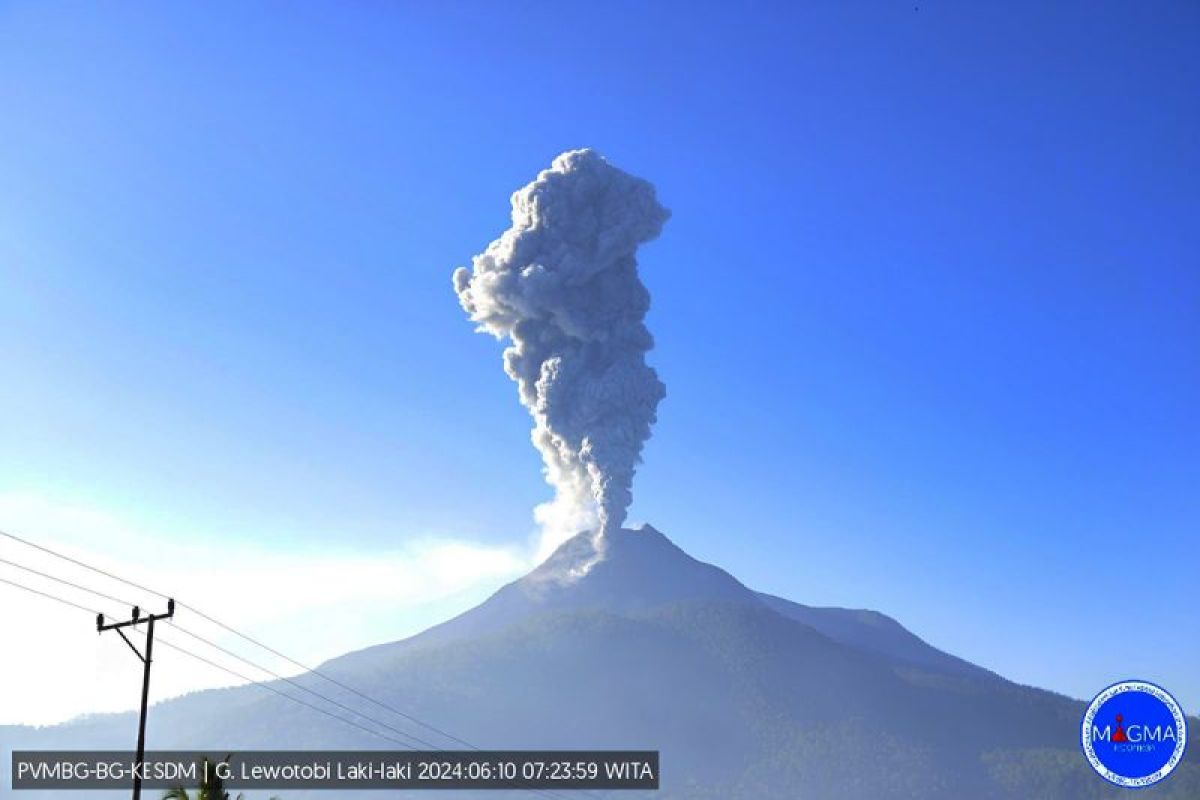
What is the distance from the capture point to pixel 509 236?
192625 mm

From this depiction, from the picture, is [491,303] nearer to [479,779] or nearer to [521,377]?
[521,377]

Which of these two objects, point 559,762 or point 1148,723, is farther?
point 559,762

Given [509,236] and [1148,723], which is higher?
[509,236]

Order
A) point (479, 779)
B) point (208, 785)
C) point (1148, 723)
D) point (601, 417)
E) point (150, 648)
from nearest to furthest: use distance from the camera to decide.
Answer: point (208, 785), point (150, 648), point (1148, 723), point (601, 417), point (479, 779)

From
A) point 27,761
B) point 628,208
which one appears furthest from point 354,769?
point 27,761

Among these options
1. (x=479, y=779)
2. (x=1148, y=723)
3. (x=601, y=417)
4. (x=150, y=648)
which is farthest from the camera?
(x=479, y=779)

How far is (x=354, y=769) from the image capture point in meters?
192

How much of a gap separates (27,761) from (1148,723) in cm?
3661

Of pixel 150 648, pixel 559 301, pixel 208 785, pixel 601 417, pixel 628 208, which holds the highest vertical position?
pixel 628 208

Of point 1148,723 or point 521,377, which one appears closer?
point 1148,723

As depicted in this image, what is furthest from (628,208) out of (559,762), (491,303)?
(559,762)

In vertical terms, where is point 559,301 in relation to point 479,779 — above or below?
above

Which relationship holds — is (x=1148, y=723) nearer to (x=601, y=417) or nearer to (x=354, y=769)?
(x=601, y=417)

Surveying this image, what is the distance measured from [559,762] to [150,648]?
165m
